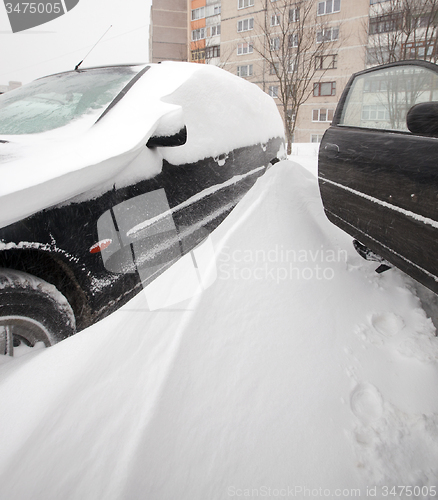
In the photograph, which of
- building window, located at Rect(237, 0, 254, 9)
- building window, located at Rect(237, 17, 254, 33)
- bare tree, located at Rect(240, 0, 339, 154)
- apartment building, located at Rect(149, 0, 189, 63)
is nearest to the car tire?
bare tree, located at Rect(240, 0, 339, 154)

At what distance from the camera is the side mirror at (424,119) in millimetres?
1339

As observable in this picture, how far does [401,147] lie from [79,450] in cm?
201

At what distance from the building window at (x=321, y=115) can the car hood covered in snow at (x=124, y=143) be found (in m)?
→ 25.1

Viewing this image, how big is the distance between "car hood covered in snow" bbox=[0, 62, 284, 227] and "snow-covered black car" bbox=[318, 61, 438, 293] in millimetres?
898

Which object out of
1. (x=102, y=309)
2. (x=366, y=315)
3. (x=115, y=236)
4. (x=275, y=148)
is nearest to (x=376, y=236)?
(x=366, y=315)

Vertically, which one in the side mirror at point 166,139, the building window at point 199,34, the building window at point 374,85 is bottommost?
the side mirror at point 166,139

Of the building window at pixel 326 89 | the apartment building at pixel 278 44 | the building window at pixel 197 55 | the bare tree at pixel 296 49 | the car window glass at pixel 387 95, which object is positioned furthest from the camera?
the building window at pixel 326 89

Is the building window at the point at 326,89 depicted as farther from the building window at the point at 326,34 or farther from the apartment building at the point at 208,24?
the apartment building at the point at 208,24

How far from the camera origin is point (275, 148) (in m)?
3.59

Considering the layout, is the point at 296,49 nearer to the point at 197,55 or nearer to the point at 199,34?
the point at 197,55

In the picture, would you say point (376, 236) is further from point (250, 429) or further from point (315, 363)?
point (250, 429)

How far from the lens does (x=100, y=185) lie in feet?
4.44

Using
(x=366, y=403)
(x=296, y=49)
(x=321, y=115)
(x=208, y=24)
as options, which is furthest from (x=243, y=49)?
(x=366, y=403)

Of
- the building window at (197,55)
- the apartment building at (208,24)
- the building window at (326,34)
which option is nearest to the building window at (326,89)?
the building window at (326,34)
